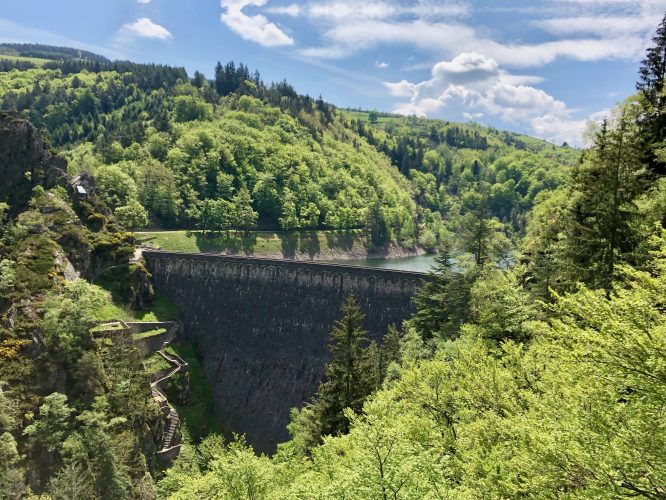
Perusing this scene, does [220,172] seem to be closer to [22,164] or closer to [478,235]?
[22,164]

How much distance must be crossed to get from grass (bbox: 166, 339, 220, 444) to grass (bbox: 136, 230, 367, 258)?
42.8 m

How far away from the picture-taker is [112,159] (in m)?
135

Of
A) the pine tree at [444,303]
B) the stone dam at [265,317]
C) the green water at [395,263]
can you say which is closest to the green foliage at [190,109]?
the green water at [395,263]

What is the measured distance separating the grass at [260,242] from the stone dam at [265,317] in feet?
116

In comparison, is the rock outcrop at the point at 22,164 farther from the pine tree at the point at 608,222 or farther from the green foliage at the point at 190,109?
the green foliage at the point at 190,109

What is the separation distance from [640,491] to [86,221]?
7609 centimetres

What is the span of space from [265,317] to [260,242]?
62.1 meters

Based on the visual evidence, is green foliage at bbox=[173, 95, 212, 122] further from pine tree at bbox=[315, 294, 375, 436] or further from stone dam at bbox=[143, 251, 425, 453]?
pine tree at bbox=[315, 294, 375, 436]

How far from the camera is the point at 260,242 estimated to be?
4968 inches

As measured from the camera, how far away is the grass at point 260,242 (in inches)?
4227

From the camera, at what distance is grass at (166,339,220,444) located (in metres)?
58.2

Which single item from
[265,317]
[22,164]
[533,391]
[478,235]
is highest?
[22,164]

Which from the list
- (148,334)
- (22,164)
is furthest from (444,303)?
(22,164)

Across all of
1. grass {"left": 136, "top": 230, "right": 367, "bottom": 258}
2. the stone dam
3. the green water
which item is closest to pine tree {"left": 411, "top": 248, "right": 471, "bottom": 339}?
the stone dam
